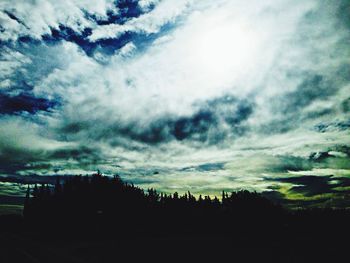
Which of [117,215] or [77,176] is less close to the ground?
[77,176]

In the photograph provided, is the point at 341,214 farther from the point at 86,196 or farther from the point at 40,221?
the point at 40,221

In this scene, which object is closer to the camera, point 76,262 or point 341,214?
point 76,262

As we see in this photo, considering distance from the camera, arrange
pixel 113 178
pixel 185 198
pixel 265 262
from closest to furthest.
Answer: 1. pixel 265 262
2. pixel 113 178
3. pixel 185 198

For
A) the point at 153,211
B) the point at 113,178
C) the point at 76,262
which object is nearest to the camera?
the point at 76,262

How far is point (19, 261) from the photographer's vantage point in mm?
22469

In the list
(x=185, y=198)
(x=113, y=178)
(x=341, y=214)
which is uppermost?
(x=113, y=178)

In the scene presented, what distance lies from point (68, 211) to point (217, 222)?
92.3 metres

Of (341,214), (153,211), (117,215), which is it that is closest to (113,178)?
(153,211)

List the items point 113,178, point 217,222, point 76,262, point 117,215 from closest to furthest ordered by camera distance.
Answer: point 76,262, point 117,215, point 113,178, point 217,222

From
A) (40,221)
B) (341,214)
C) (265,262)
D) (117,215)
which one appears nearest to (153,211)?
(117,215)

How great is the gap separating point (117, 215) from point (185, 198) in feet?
297

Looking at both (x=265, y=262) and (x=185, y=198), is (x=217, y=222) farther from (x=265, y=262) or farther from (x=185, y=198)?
(x=265, y=262)

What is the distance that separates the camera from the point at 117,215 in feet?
350

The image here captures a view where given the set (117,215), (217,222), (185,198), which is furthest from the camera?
(185,198)
